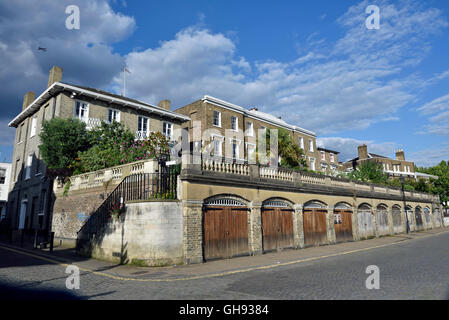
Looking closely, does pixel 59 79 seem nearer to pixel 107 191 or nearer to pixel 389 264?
pixel 107 191

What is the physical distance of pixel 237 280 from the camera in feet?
29.3

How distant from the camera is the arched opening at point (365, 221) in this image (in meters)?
24.2

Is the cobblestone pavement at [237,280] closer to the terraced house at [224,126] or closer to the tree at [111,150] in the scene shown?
the tree at [111,150]

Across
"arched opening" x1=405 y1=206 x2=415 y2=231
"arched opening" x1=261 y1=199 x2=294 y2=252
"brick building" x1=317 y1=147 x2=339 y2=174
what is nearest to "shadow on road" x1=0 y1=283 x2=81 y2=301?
"arched opening" x1=261 y1=199 x2=294 y2=252

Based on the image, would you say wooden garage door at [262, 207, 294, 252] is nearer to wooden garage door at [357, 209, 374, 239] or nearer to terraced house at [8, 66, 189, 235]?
wooden garage door at [357, 209, 374, 239]

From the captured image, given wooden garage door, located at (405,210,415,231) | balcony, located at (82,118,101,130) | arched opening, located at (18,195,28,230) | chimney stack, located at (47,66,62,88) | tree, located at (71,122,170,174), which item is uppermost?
chimney stack, located at (47,66,62,88)

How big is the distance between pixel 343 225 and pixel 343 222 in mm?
232

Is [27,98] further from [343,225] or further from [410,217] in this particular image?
[410,217]

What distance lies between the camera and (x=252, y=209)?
15367 millimetres

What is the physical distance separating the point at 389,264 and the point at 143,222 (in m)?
9.98

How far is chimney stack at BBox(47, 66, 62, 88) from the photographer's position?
2411 centimetres

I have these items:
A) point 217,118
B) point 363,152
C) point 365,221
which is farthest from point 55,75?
point 363,152

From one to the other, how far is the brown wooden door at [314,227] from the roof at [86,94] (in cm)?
1622

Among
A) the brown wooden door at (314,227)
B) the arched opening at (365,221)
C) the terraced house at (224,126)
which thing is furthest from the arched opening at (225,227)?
the arched opening at (365,221)
